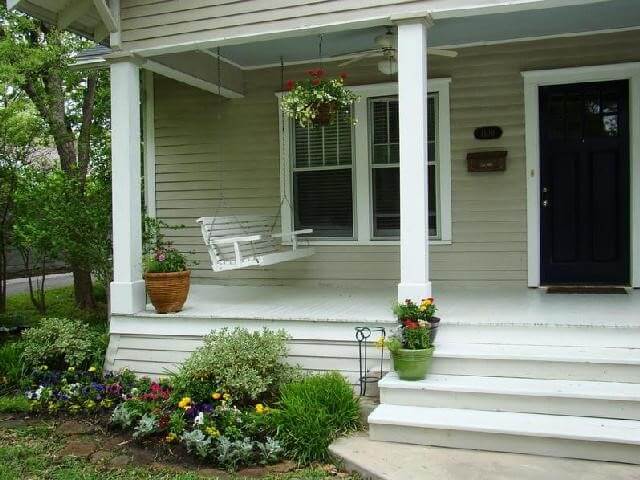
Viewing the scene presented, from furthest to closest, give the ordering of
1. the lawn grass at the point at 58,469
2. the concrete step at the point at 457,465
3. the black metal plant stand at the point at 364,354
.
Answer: the black metal plant stand at the point at 364,354 → the lawn grass at the point at 58,469 → the concrete step at the point at 457,465

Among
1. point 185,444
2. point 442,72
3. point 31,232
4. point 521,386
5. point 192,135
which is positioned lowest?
point 185,444

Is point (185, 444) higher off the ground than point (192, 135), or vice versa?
point (192, 135)

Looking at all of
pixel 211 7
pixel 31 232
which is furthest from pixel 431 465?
pixel 31 232

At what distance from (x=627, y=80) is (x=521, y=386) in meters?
3.46

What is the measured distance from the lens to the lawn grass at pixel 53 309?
6.93 metres

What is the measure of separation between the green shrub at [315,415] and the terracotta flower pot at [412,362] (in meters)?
0.35

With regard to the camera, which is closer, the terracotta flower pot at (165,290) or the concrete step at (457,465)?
the concrete step at (457,465)

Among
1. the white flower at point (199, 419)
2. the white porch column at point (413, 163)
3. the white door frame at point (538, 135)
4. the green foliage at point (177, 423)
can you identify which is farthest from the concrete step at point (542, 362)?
the white door frame at point (538, 135)

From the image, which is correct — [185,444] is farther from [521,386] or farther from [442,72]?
[442,72]

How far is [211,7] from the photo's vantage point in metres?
4.95

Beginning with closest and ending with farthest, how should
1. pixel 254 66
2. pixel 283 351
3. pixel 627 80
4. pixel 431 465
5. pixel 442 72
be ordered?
pixel 431 465 → pixel 283 351 → pixel 627 80 → pixel 442 72 → pixel 254 66

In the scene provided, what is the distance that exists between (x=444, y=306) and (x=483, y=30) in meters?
2.51

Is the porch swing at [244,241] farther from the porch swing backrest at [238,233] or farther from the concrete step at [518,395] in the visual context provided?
the concrete step at [518,395]

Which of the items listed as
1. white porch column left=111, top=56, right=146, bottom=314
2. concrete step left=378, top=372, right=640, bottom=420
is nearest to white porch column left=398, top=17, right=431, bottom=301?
concrete step left=378, top=372, right=640, bottom=420
